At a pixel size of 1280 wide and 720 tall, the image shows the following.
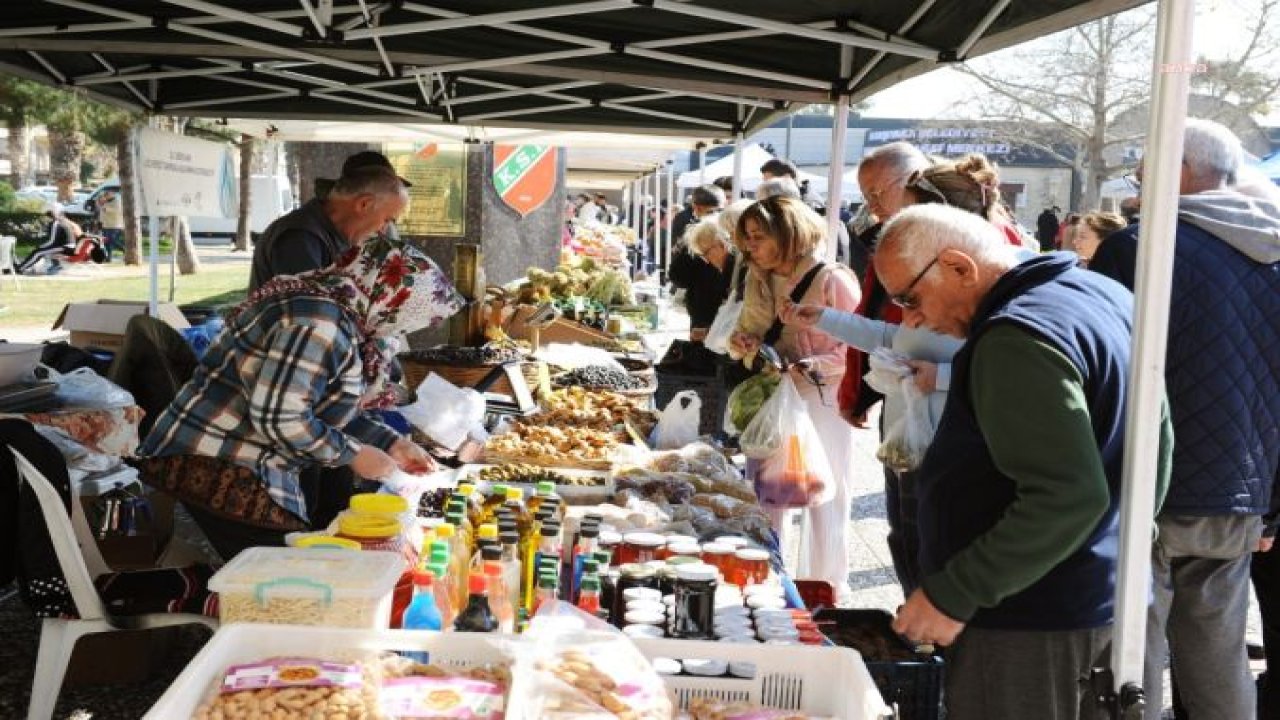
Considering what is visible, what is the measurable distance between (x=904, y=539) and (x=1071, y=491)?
2.03 meters

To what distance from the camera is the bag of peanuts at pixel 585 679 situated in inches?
72.1

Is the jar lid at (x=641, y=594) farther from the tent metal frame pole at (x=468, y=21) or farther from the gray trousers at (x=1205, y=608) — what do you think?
the tent metal frame pole at (x=468, y=21)

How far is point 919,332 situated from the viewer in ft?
11.8

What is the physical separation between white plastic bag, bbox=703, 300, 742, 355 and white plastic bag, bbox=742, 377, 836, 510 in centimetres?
58

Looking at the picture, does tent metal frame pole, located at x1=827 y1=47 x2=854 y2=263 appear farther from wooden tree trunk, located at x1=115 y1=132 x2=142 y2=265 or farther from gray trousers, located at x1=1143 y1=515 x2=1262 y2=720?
wooden tree trunk, located at x1=115 y1=132 x2=142 y2=265

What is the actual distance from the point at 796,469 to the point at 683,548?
1.61 m

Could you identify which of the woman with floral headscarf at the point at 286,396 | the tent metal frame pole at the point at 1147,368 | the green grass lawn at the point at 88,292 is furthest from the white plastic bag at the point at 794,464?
the green grass lawn at the point at 88,292

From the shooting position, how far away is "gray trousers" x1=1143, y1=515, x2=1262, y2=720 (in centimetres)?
317

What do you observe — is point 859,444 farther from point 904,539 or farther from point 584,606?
point 584,606

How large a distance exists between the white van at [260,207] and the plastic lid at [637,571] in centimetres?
3328

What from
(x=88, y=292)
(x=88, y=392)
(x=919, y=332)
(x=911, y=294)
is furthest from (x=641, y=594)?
(x=88, y=292)

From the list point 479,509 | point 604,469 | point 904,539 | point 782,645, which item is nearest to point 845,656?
point 782,645

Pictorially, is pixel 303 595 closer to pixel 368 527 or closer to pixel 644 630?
pixel 368 527

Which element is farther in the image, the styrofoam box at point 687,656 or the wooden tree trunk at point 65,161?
the wooden tree trunk at point 65,161
